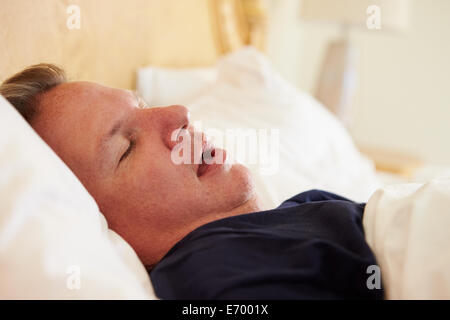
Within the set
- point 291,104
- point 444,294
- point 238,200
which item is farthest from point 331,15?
point 444,294

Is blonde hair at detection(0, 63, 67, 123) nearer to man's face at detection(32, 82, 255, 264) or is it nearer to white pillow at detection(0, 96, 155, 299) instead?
man's face at detection(32, 82, 255, 264)

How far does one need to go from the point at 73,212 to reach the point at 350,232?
342 millimetres

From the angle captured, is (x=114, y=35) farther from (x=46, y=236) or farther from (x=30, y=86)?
(x=46, y=236)

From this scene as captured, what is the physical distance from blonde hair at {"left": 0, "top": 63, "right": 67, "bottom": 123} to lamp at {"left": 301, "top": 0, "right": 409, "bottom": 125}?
4.78 ft

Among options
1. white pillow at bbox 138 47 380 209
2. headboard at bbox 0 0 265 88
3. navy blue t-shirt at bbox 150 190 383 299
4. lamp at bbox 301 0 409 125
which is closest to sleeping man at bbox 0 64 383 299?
navy blue t-shirt at bbox 150 190 383 299

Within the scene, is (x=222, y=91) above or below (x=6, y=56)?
below

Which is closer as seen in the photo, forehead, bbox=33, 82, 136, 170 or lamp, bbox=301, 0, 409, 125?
forehead, bbox=33, 82, 136, 170

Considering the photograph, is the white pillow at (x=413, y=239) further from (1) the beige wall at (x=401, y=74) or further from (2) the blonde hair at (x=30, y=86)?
(1) the beige wall at (x=401, y=74)

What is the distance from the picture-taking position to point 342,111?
219 cm

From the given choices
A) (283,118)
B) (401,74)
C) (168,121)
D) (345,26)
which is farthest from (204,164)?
(401,74)

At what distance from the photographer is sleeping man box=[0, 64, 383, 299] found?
0.52 m

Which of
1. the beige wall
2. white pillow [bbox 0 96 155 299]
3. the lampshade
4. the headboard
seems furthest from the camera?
the beige wall

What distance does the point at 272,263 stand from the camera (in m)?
0.53
